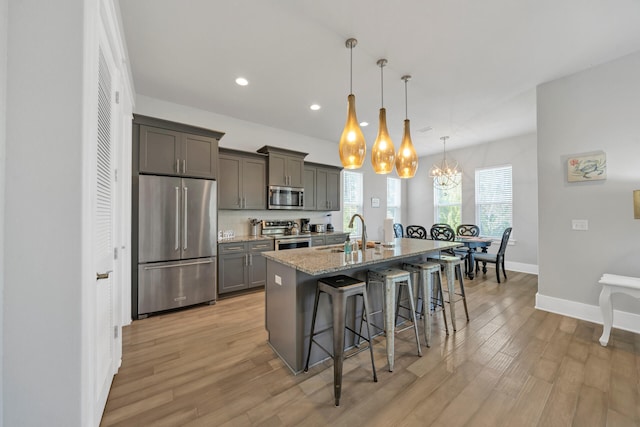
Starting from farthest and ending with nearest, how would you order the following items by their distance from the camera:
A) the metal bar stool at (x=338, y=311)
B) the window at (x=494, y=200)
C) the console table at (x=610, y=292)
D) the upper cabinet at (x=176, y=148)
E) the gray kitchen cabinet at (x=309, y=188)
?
the window at (x=494, y=200) → the gray kitchen cabinet at (x=309, y=188) → the upper cabinet at (x=176, y=148) → the console table at (x=610, y=292) → the metal bar stool at (x=338, y=311)

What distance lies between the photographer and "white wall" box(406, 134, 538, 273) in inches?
206

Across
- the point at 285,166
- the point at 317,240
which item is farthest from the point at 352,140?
the point at 317,240

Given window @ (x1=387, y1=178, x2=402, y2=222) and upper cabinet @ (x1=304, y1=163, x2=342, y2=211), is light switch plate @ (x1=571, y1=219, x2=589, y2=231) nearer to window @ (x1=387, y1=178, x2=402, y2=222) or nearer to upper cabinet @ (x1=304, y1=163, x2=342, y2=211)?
upper cabinet @ (x1=304, y1=163, x2=342, y2=211)

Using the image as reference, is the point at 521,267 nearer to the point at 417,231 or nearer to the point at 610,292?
the point at 417,231

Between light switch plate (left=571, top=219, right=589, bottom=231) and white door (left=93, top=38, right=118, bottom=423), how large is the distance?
15.7 ft

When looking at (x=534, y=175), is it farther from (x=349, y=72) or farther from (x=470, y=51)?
(x=349, y=72)

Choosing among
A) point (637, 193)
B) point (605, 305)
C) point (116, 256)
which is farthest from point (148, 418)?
point (637, 193)

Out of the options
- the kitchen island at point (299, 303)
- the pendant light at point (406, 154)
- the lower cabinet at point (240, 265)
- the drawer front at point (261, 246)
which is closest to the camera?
the kitchen island at point (299, 303)

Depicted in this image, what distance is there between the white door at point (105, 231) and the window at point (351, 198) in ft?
15.2

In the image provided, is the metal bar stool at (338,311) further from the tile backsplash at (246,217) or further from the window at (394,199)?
the window at (394,199)

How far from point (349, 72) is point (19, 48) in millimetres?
2754

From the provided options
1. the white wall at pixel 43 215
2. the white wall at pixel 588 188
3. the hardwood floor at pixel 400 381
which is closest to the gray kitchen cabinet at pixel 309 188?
the hardwood floor at pixel 400 381

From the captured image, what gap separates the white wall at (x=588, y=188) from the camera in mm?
2680

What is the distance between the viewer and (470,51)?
258 centimetres
